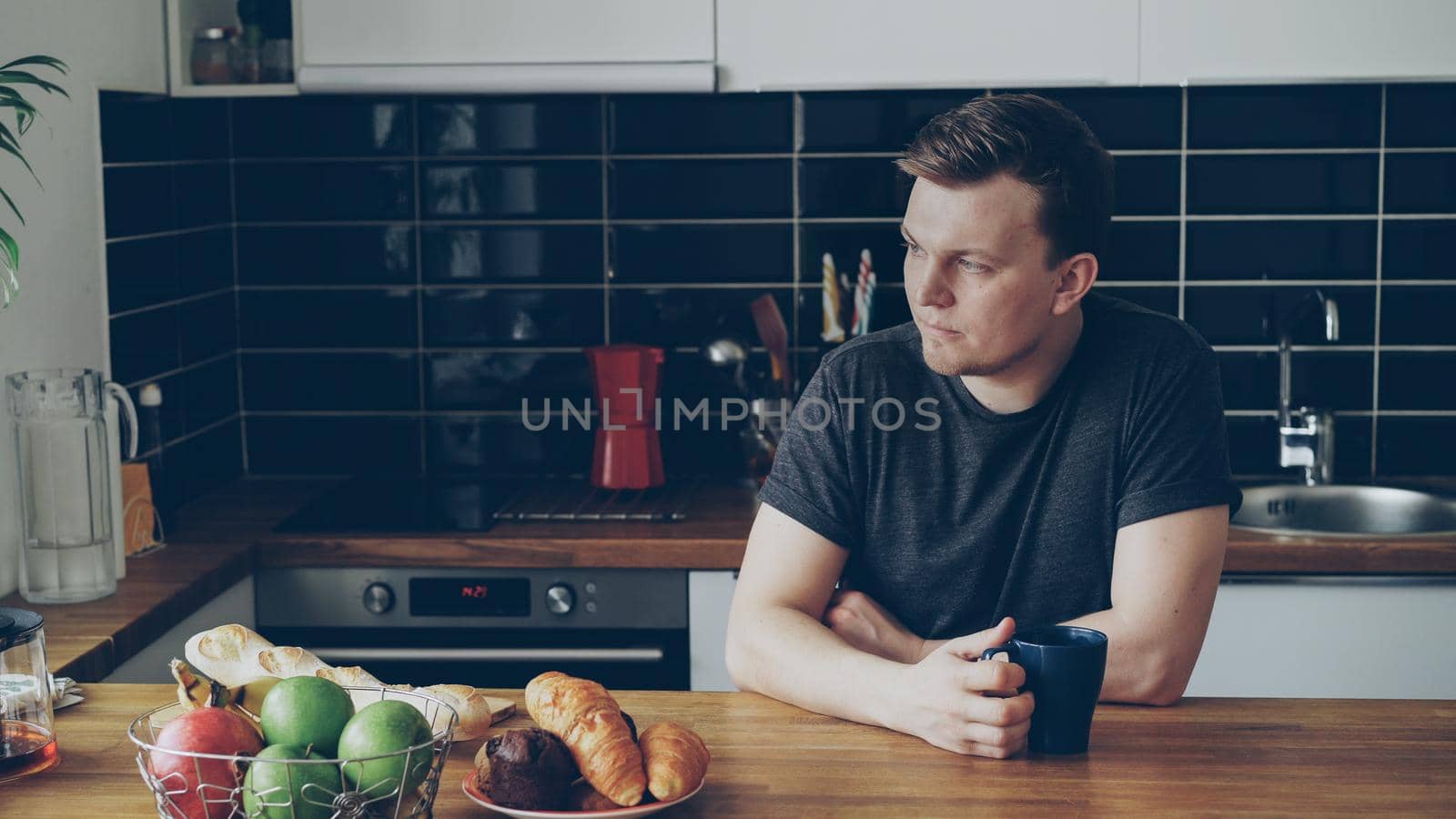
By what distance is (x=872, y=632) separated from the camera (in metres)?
1.80

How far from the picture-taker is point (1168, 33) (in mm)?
2646

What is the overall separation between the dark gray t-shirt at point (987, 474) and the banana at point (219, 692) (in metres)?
0.67

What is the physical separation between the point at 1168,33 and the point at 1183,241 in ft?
1.70

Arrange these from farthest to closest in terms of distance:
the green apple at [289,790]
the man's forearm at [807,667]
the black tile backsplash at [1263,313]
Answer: the black tile backsplash at [1263,313]
the man's forearm at [807,667]
the green apple at [289,790]

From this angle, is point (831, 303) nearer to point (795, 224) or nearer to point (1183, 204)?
point (795, 224)

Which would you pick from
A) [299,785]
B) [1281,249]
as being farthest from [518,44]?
[299,785]

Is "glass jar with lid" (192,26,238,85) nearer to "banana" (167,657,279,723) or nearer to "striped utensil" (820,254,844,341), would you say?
"striped utensil" (820,254,844,341)

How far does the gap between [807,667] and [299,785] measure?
0.59 m

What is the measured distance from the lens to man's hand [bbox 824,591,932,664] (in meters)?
1.79

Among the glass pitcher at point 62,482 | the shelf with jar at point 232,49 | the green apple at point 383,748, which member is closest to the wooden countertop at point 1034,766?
the green apple at point 383,748

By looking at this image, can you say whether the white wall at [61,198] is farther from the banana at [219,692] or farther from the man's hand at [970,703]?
the man's hand at [970,703]

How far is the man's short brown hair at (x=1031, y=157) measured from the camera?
1.71m

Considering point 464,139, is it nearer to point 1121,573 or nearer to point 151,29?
point 151,29

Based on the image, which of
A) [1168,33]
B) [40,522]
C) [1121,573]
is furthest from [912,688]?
[1168,33]
